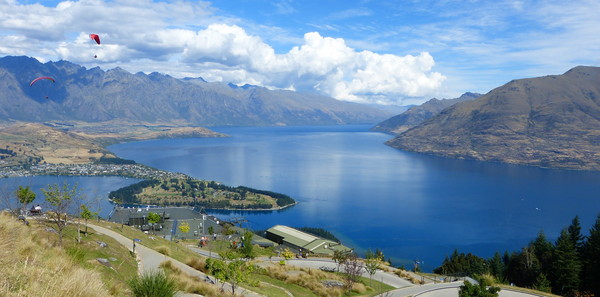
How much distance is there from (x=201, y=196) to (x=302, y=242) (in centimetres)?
9641

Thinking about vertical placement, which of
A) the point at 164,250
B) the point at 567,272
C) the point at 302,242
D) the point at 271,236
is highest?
the point at 164,250

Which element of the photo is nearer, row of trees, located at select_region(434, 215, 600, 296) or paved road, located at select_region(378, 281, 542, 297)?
paved road, located at select_region(378, 281, 542, 297)

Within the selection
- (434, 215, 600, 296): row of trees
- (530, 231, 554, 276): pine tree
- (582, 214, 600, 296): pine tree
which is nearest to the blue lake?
(530, 231, 554, 276): pine tree

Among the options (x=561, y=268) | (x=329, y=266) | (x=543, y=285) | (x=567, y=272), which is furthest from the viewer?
(x=329, y=266)

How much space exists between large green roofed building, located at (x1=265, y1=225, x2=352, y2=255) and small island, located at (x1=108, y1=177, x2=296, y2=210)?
65.8m

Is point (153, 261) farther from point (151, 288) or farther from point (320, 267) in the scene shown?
point (320, 267)

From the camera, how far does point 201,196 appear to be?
16100 centimetres

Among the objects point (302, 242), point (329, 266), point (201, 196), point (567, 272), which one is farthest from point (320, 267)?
point (201, 196)

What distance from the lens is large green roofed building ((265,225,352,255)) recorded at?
7188 cm

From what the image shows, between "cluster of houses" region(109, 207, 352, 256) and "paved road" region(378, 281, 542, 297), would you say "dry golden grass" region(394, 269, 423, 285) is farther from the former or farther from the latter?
"cluster of houses" region(109, 207, 352, 256)

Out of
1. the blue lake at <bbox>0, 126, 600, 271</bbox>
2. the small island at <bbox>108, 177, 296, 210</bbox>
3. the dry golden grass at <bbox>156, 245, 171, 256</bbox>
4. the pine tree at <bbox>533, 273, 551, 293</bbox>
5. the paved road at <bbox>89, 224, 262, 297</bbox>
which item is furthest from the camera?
the small island at <bbox>108, 177, 296, 210</bbox>

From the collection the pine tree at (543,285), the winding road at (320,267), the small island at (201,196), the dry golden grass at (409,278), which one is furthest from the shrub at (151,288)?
the small island at (201,196)

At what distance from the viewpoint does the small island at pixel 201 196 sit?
495ft

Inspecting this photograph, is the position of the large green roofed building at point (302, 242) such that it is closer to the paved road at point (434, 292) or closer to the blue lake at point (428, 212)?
the blue lake at point (428, 212)
